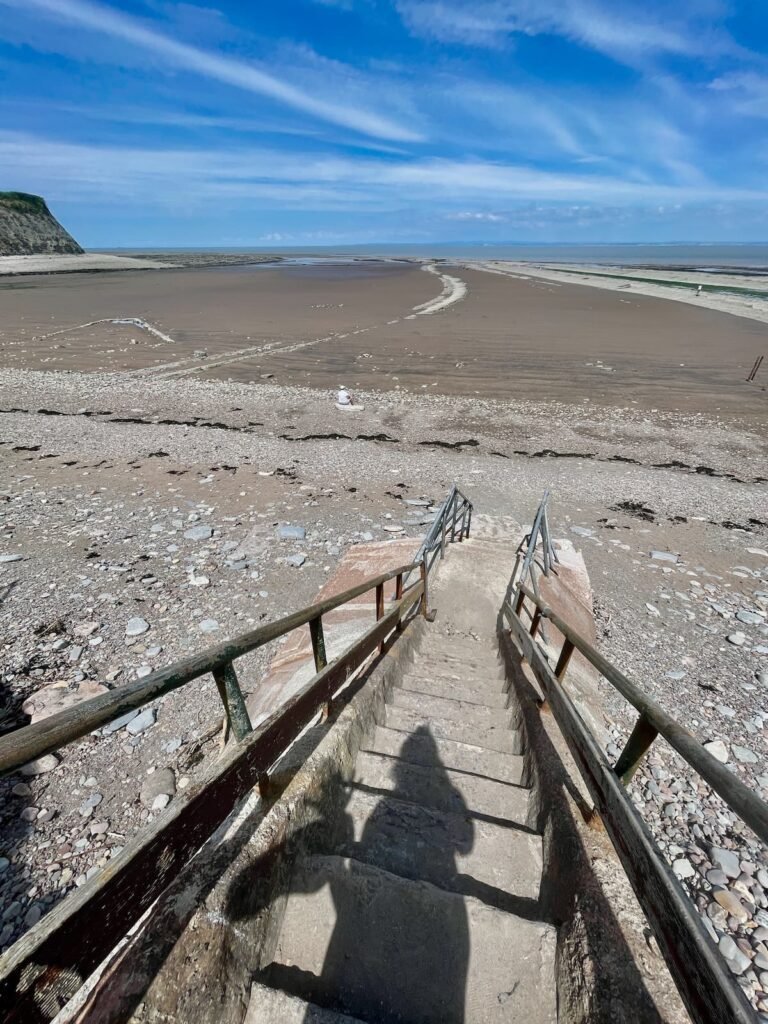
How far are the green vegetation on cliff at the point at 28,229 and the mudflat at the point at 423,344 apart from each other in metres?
65.5

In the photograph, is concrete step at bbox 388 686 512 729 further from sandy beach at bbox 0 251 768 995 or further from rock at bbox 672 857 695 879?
rock at bbox 672 857 695 879

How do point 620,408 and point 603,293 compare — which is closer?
point 620,408

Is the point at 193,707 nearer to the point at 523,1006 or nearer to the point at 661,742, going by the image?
the point at 523,1006

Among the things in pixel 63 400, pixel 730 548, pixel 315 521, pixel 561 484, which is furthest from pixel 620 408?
pixel 63 400

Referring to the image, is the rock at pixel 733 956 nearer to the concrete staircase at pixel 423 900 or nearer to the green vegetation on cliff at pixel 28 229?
the concrete staircase at pixel 423 900

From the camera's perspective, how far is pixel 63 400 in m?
15.0

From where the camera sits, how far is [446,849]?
7.91ft

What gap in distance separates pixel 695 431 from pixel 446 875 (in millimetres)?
14938

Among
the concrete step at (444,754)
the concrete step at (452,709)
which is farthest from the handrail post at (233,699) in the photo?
the concrete step at (452,709)

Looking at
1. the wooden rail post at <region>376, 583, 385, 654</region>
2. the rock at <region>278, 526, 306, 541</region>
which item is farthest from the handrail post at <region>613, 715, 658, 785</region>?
the rock at <region>278, 526, 306, 541</region>

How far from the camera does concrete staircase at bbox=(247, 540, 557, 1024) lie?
5.91ft

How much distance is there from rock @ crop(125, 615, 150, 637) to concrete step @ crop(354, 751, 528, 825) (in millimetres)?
3582

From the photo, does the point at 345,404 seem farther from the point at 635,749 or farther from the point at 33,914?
the point at 635,749

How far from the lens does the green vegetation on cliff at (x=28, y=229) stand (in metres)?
85.4
